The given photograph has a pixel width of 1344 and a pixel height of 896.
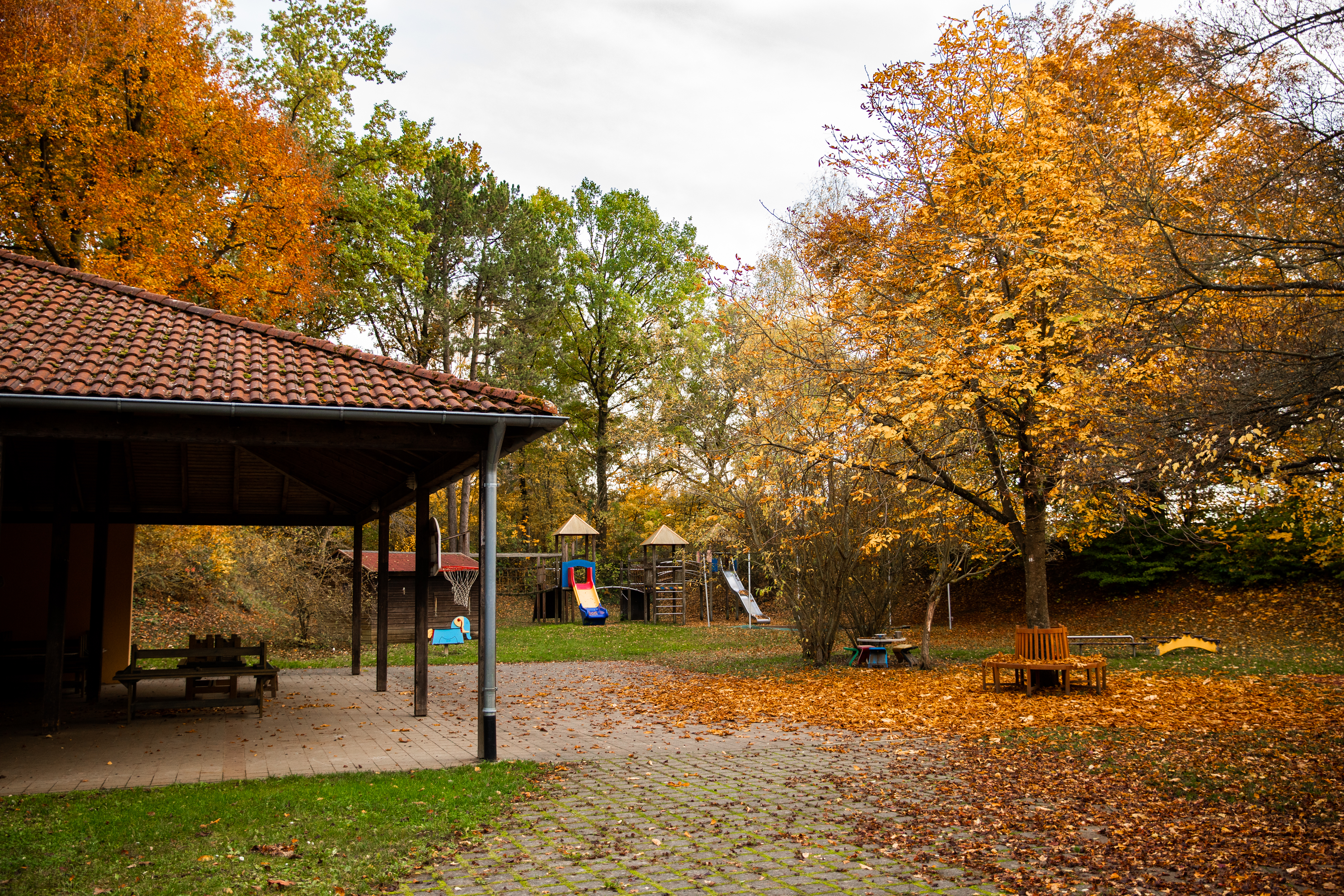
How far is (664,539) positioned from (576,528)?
8.79 ft

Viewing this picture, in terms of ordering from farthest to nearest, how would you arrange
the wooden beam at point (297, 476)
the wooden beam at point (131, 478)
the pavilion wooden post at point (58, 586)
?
the wooden beam at point (131, 478) → the wooden beam at point (297, 476) → the pavilion wooden post at point (58, 586)

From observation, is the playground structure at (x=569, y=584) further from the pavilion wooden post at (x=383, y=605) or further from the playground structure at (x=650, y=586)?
the pavilion wooden post at (x=383, y=605)

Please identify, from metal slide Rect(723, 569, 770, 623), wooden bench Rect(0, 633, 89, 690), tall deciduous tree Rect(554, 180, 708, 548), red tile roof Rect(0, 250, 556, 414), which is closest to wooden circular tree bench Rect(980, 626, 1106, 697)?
red tile roof Rect(0, 250, 556, 414)

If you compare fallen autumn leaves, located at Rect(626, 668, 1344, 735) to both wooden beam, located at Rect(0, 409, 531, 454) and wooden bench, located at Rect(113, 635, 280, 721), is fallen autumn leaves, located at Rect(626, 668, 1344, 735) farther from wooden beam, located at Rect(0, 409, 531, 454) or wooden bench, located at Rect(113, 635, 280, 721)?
wooden bench, located at Rect(113, 635, 280, 721)

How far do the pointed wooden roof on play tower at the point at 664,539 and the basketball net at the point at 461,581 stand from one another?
5692mm

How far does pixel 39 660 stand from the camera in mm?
12211

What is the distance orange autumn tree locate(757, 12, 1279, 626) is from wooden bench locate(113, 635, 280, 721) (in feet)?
25.0

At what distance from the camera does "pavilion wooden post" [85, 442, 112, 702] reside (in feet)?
33.7

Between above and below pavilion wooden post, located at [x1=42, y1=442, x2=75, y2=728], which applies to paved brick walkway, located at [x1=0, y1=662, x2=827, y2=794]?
below

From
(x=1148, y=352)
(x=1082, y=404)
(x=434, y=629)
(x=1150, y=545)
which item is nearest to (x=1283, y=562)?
(x=1150, y=545)

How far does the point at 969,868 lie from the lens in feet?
14.0

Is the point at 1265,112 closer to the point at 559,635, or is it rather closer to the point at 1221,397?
the point at 1221,397

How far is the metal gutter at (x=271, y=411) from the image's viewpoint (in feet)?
20.3

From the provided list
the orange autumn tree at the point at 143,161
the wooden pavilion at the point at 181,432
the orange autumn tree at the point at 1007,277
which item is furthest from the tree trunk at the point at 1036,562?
the orange autumn tree at the point at 143,161
